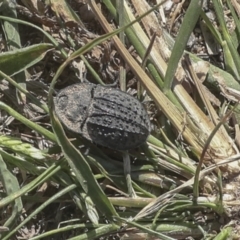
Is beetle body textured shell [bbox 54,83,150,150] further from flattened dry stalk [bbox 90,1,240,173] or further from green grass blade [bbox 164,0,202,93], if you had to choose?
green grass blade [bbox 164,0,202,93]

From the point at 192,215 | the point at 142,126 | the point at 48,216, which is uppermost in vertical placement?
the point at 142,126

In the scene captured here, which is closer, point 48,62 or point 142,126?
point 142,126

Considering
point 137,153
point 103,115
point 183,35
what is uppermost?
point 183,35

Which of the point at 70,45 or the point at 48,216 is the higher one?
the point at 70,45

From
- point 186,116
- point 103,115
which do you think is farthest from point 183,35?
point 103,115

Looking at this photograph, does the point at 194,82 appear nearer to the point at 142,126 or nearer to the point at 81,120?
the point at 142,126

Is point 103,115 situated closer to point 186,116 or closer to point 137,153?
point 137,153

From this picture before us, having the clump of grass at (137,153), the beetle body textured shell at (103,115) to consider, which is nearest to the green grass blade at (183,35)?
the clump of grass at (137,153)

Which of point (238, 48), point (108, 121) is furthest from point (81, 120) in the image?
point (238, 48)

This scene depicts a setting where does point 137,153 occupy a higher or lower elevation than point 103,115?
lower
